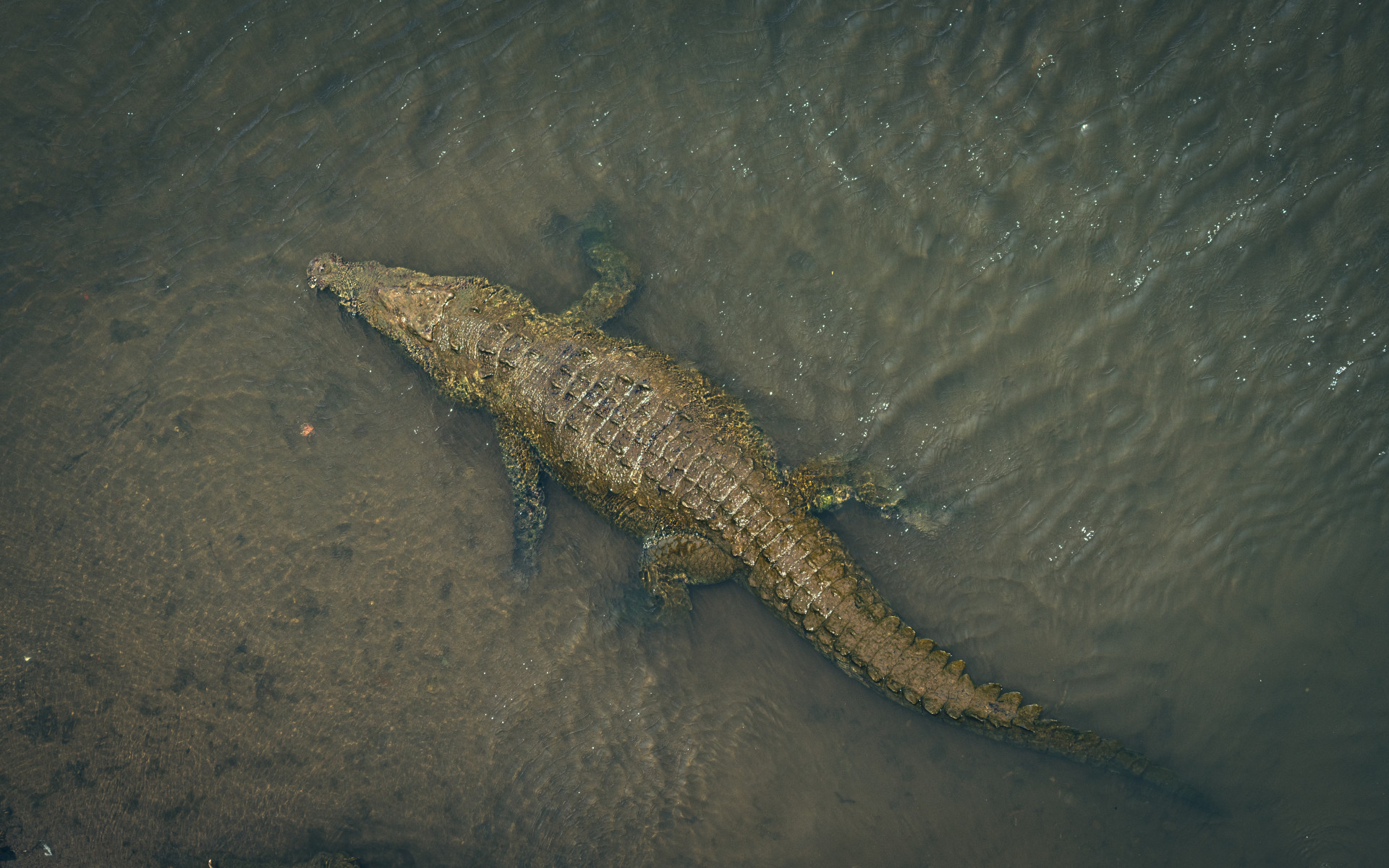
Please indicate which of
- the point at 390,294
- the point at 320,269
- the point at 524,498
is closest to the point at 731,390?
the point at 524,498

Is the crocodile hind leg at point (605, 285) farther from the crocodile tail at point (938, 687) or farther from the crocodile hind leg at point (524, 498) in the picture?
the crocodile tail at point (938, 687)

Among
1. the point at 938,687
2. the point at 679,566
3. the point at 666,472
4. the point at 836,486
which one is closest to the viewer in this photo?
the point at 938,687

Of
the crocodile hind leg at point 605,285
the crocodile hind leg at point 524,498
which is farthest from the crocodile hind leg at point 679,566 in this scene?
the crocodile hind leg at point 605,285

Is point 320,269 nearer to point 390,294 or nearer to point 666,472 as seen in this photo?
point 390,294

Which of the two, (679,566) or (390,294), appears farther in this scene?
(390,294)

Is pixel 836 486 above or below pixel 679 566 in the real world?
above

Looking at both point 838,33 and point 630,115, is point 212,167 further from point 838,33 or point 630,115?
point 838,33

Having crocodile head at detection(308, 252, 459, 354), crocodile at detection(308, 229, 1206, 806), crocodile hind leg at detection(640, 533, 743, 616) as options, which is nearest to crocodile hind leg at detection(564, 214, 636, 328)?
crocodile at detection(308, 229, 1206, 806)
